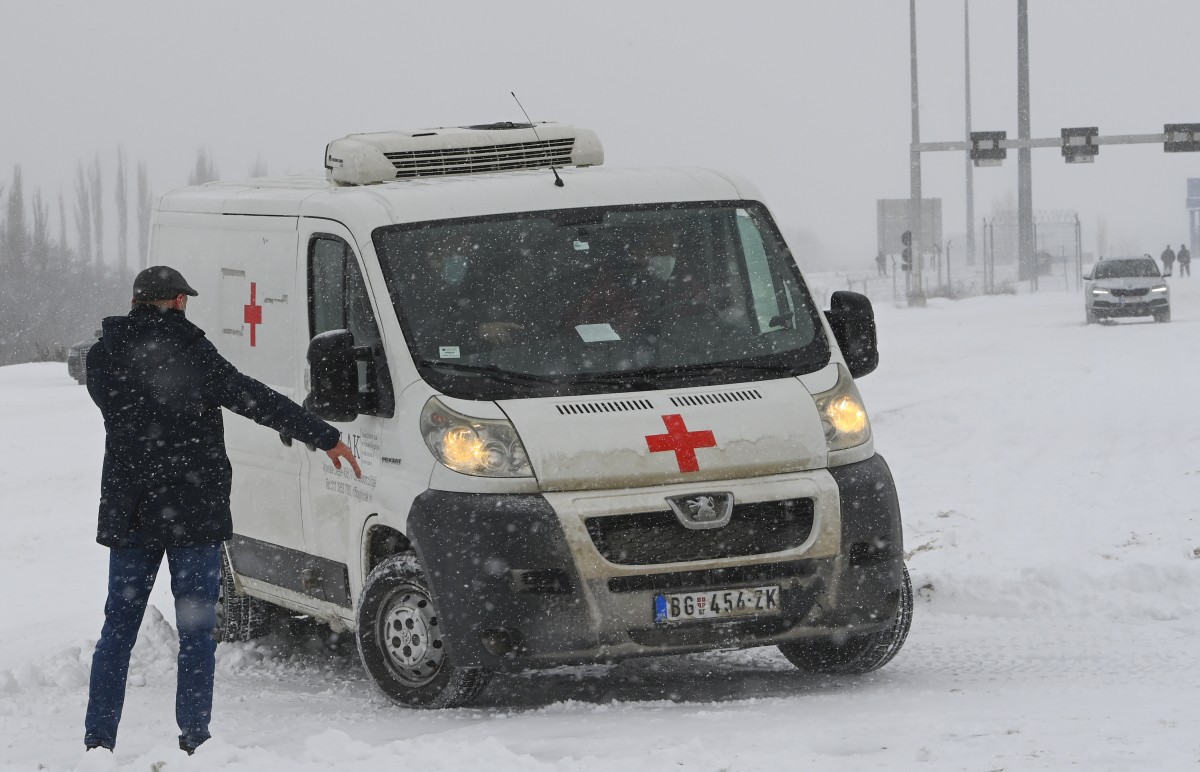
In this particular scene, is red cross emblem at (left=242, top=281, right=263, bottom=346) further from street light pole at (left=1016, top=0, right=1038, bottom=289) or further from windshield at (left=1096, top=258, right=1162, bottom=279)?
street light pole at (left=1016, top=0, right=1038, bottom=289)

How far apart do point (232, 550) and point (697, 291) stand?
282 centimetres

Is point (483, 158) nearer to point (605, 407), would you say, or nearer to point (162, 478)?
point (605, 407)

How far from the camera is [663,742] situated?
19.2 ft

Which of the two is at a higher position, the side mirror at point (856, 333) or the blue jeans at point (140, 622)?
the side mirror at point (856, 333)

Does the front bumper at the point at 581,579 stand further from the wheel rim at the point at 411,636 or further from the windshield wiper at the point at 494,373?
the windshield wiper at the point at 494,373

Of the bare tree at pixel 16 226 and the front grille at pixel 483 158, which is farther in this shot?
the bare tree at pixel 16 226

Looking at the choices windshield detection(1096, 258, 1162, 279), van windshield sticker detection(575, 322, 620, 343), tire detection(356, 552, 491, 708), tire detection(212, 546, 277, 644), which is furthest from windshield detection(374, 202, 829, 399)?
windshield detection(1096, 258, 1162, 279)

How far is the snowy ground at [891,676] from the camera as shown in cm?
566

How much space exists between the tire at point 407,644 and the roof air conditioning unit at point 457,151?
1988 mm

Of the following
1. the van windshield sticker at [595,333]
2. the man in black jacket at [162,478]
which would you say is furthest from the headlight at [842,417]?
the man in black jacket at [162,478]

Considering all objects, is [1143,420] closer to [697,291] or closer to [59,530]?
[59,530]

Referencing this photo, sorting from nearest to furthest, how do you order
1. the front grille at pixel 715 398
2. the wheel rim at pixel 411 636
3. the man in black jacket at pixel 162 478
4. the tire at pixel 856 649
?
the man in black jacket at pixel 162 478 → the front grille at pixel 715 398 → the wheel rim at pixel 411 636 → the tire at pixel 856 649

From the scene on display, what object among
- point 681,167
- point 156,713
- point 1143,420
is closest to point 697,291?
point 681,167

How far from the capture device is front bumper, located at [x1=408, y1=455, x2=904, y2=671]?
264 inches
